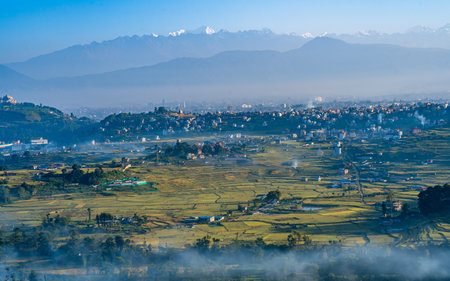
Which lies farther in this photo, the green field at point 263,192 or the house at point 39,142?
the house at point 39,142

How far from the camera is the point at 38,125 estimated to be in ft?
243

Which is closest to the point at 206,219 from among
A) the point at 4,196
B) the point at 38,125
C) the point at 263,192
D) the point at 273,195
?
the point at 273,195

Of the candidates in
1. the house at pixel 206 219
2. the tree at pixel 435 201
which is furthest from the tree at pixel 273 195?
the tree at pixel 435 201

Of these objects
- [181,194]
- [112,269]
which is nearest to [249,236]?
[112,269]

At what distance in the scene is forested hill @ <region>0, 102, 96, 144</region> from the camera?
223 feet

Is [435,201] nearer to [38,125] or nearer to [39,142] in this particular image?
[39,142]

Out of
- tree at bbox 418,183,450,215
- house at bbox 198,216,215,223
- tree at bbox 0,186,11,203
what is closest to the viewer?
tree at bbox 418,183,450,215

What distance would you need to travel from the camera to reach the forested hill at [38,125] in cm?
6791

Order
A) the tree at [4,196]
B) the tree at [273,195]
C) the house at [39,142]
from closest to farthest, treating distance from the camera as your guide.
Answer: the tree at [273,195]
the tree at [4,196]
the house at [39,142]

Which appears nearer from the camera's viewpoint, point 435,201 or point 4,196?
point 435,201

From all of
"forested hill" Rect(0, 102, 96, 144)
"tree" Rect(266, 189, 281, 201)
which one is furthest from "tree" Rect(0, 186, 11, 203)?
"forested hill" Rect(0, 102, 96, 144)

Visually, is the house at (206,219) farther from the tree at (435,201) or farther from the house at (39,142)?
the house at (39,142)

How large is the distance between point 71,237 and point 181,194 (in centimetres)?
1037

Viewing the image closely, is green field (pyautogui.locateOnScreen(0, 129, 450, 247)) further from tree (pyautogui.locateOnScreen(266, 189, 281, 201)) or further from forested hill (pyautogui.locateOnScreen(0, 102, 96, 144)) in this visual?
forested hill (pyautogui.locateOnScreen(0, 102, 96, 144))
